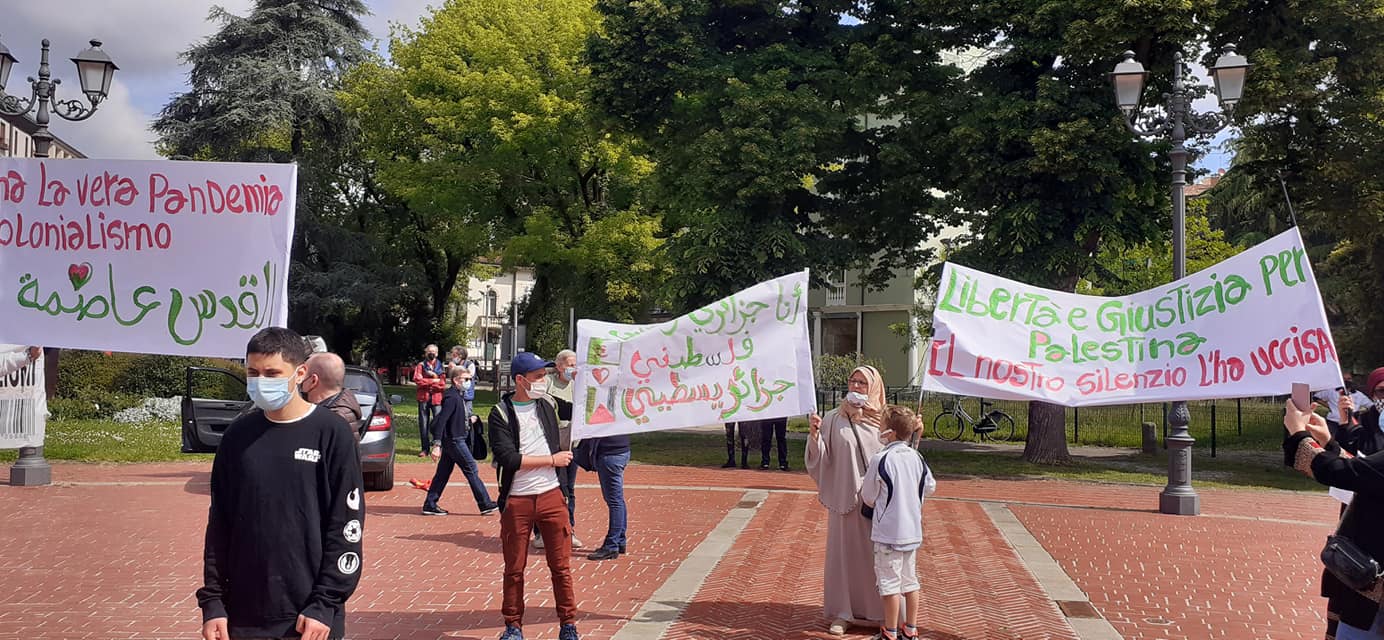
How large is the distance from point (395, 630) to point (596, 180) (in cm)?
3144

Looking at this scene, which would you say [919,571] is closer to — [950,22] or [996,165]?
[996,165]

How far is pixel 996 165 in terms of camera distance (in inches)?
747

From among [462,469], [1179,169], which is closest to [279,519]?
[462,469]

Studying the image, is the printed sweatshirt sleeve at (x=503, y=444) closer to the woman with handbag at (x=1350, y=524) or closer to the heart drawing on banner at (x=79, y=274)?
the heart drawing on banner at (x=79, y=274)

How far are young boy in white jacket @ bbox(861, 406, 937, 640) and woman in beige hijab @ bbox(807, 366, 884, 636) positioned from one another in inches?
15.5

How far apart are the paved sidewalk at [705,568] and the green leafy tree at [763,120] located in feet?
23.6

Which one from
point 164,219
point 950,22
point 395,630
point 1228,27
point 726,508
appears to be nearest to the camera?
point 395,630

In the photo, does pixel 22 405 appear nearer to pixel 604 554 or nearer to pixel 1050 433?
pixel 604 554

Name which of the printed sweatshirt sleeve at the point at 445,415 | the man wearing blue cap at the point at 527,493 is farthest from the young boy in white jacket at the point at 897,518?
the printed sweatshirt sleeve at the point at 445,415

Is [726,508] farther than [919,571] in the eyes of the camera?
Yes

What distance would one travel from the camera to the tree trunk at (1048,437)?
66.0 feet

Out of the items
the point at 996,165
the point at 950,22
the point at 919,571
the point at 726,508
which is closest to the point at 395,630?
the point at 919,571

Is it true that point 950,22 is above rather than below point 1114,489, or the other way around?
above

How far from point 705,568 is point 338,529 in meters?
5.78
